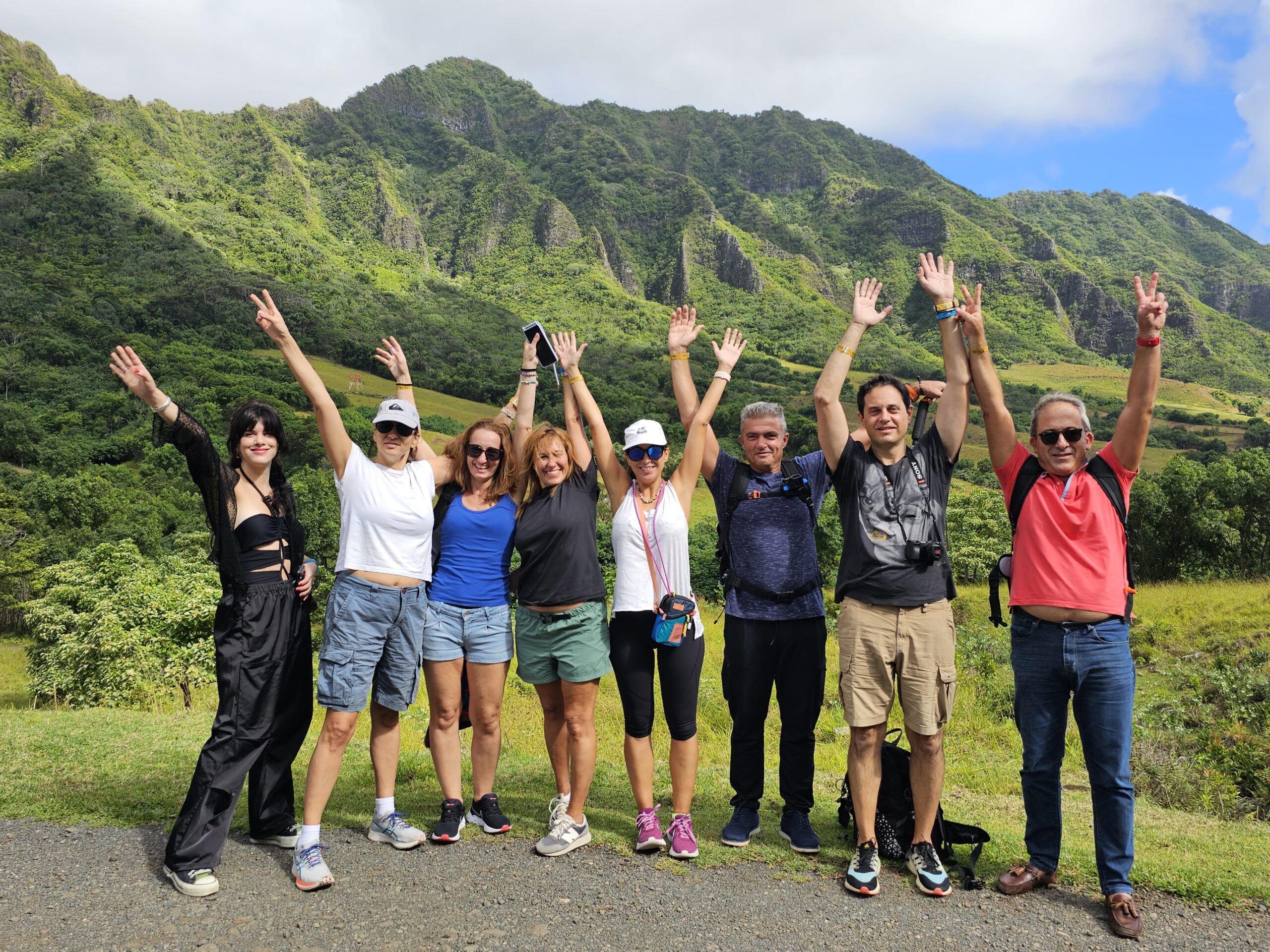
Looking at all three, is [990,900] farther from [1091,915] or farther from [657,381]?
[657,381]

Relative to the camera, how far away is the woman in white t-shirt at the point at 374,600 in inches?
170

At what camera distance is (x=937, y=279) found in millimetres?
4727

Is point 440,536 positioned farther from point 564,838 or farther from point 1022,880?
point 1022,880

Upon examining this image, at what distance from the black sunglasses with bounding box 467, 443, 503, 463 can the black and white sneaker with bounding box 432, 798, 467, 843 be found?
6.59ft

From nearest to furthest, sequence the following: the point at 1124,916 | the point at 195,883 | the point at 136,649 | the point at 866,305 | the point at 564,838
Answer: the point at 1124,916 → the point at 195,883 → the point at 564,838 → the point at 866,305 → the point at 136,649

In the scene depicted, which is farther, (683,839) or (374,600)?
(683,839)

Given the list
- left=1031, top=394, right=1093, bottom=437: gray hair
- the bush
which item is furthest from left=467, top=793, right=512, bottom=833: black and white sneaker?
the bush

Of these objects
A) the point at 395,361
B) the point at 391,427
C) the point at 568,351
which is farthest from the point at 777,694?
the point at 395,361

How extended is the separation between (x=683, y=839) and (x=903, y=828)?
1218 millimetres

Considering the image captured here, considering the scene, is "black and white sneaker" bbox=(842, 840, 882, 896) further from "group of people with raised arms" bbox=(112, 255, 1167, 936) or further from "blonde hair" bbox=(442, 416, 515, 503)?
"blonde hair" bbox=(442, 416, 515, 503)

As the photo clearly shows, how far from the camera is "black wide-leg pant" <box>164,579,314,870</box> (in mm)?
4133

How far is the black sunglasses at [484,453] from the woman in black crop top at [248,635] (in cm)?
106

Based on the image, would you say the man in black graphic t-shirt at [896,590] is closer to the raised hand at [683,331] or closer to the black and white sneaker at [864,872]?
the black and white sneaker at [864,872]

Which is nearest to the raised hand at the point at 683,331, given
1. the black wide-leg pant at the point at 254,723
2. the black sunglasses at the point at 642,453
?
the black sunglasses at the point at 642,453
